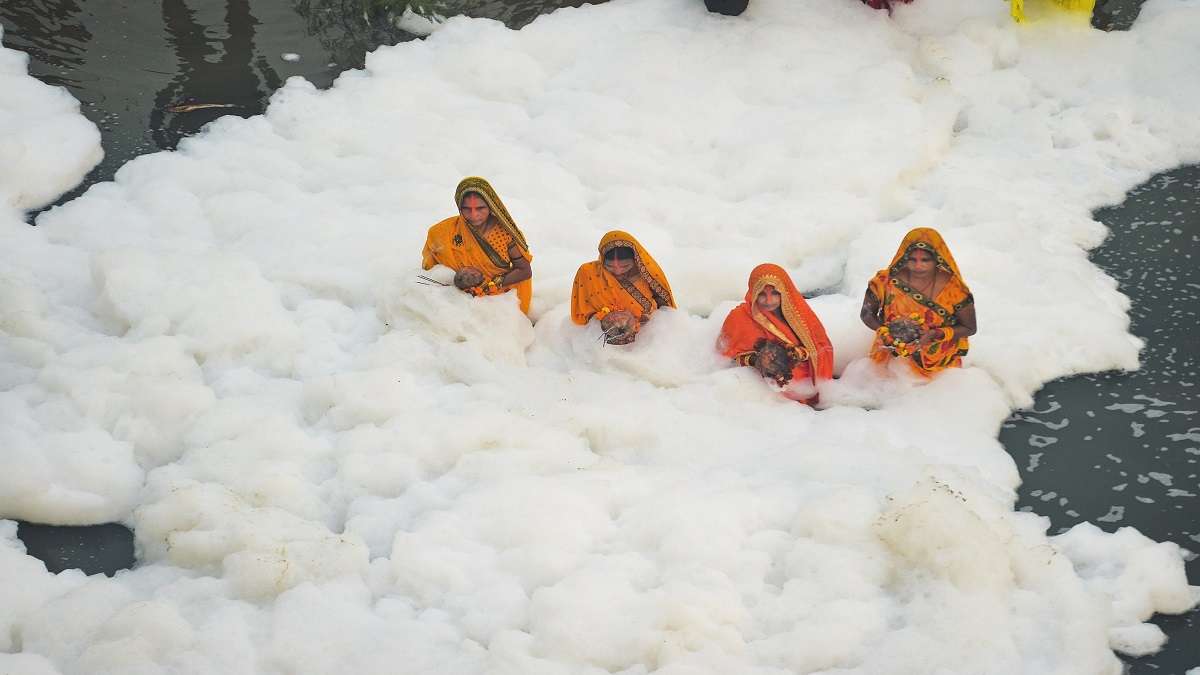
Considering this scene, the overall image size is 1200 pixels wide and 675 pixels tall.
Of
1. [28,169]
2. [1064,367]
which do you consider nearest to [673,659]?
[1064,367]

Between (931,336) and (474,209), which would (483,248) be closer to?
(474,209)

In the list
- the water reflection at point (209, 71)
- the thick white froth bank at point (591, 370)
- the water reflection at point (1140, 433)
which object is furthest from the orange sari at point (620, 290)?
the water reflection at point (209, 71)

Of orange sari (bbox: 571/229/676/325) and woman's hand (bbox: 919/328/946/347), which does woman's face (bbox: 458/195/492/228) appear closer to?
orange sari (bbox: 571/229/676/325)

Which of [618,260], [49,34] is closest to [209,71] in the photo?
[49,34]

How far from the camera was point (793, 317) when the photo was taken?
457cm

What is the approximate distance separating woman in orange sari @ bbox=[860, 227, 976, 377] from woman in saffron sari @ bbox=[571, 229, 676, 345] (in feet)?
3.06

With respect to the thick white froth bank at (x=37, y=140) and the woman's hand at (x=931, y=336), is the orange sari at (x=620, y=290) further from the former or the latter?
the thick white froth bank at (x=37, y=140)

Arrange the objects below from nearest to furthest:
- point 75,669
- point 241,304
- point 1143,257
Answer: point 75,669 → point 241,304 → point 1143,257

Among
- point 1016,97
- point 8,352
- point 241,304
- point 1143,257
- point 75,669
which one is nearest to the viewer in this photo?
point 75,669

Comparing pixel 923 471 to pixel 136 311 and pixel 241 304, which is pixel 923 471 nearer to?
pixel 241 304

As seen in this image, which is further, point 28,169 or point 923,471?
point 28,169

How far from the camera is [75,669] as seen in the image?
325 cm

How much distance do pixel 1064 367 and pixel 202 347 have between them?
3.64m

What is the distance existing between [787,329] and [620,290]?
0.73 m
